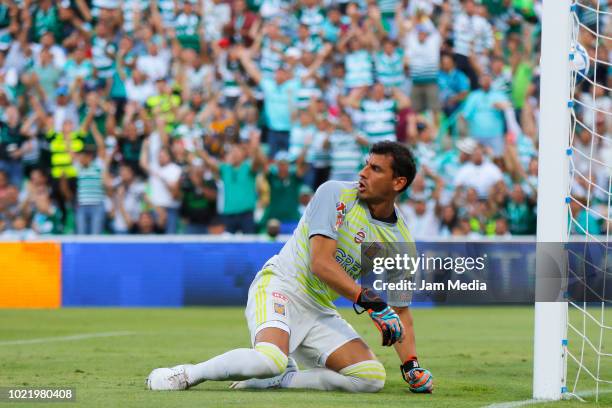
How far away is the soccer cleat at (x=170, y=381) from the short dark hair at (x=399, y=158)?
1.89 m

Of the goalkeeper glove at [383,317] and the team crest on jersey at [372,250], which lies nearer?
the goalkeeper glove at [383,317]

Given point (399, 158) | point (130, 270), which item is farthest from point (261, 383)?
point (130, 270)

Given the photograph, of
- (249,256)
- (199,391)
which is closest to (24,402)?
(199,391)

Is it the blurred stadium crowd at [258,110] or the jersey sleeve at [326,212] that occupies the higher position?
the jersey sleeve at [326,212]

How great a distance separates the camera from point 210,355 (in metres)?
10.4

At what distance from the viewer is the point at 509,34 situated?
65.7 ft

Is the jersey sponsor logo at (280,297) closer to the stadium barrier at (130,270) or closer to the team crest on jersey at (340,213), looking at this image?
the team crest on jersey at (340,213)

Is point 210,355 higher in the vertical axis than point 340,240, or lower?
lower

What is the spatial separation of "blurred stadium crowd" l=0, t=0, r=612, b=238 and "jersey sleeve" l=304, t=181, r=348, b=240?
9709mm

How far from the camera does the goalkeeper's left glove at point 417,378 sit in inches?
295

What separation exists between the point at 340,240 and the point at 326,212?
31 cm

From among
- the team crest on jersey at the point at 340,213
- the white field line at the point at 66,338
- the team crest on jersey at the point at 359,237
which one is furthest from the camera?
the white field line at the point at 66,338

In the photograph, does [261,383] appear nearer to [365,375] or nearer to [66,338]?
[365,375]

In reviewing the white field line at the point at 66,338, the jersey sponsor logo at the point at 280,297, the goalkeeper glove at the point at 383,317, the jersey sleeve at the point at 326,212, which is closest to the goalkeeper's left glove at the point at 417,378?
the goalkeeper glove at the point at 383,317
